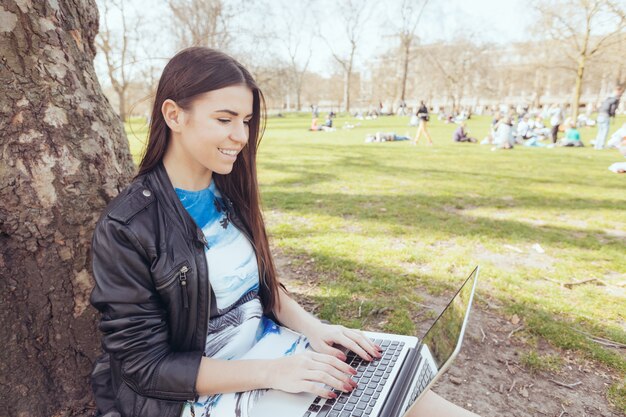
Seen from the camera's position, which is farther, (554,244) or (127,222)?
(554,244)

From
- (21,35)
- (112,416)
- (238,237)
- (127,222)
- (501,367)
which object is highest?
(21,35)

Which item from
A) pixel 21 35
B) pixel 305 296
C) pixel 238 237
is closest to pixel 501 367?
pixel 305 296

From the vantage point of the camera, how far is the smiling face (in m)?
1.48

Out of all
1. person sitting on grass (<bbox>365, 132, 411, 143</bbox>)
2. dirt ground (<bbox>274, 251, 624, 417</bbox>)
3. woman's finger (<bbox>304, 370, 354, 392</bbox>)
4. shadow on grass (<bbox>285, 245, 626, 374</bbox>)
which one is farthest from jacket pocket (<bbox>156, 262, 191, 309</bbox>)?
person sitting on grass (<bbox>365, 132, 411, 143</bbox>)

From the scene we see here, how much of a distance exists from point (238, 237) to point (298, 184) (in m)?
6.57

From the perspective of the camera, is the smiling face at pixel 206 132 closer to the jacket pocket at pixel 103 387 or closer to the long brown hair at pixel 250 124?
the long brown hair at pixel 250 124

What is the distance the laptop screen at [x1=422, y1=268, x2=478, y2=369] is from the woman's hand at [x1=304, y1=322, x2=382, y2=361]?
0.22 m

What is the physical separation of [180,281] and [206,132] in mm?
527

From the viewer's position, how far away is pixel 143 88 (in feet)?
143

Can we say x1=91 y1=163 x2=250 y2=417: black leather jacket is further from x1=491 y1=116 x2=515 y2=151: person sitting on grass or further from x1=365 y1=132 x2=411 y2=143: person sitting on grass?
x1=365 y1=132 x2=411 y2=143: person sitting on grass

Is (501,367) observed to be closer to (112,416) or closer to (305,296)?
(305,296)

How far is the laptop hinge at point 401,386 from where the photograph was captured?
1.37 m

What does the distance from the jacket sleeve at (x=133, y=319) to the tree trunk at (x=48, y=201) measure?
575 mm

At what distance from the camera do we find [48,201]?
1691 mm
